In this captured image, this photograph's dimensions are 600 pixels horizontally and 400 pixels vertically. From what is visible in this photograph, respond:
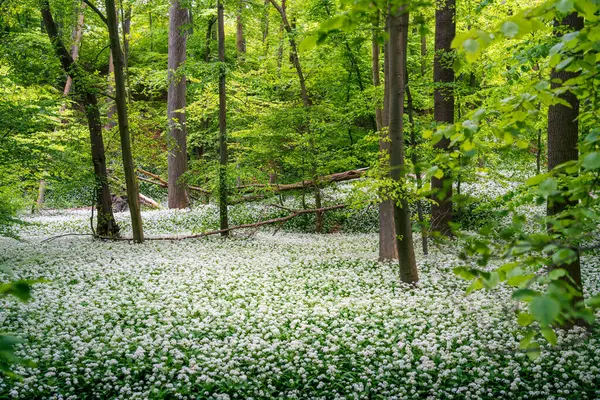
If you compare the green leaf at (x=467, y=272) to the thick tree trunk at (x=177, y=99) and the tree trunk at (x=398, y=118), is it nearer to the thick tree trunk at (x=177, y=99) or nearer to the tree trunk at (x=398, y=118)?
the tree trunk at (x=398, y=118)

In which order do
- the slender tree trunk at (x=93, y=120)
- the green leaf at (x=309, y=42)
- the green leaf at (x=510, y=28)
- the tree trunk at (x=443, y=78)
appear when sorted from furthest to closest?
the tree trunk at (x=443, y=78), the slender tree trunk at (x=93, y=120), the green leaf at (x=309, y=42), the green leaf at (x=510, y=28)

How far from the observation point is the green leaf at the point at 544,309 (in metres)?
1.45

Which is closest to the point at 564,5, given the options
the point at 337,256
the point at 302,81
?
the point at 337,256

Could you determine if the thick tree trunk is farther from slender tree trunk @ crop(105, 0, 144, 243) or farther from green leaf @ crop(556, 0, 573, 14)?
green leaf @ crop(556, 0, 573, 14)

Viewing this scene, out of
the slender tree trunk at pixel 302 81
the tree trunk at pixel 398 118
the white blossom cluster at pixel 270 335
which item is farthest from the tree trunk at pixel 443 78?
the slender tree trunk at pixel 302 81

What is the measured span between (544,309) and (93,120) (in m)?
13.1

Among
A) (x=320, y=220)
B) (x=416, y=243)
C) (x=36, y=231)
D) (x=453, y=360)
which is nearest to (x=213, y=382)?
(x=453, y=360)

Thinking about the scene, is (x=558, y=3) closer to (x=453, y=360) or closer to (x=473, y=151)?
(x=473, y=151)

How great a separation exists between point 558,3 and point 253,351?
5.33 meters

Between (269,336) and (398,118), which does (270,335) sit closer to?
(269,336)

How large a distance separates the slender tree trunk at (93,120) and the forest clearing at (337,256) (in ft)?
0.19

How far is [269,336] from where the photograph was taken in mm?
6566

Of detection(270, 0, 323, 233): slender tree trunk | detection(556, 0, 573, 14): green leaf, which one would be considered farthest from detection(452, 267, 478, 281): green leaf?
detection(270, 0, 323, 233): slender tree trunk

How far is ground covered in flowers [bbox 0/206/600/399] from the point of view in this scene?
5.22 meters
